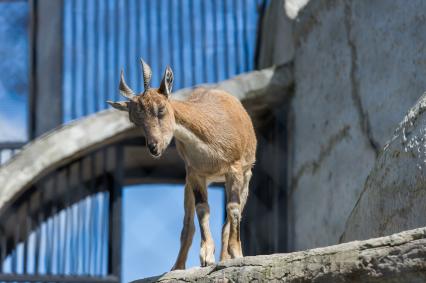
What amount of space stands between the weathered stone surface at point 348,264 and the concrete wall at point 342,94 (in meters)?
2.19

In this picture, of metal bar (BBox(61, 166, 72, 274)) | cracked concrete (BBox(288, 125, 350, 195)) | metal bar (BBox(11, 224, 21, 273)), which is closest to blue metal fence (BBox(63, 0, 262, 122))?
metal bar (BBox(61, 166, 72, 274))

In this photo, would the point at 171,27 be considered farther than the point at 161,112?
Yes

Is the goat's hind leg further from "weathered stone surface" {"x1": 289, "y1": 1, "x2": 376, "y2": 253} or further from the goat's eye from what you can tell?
"weathered stone surface" {"x1": 289, "y1": 1, "x2": 376, "y2": 253}

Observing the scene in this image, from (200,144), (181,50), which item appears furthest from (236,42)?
(200,144)

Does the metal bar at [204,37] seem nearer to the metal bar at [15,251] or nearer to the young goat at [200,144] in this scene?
the metal bar at [15,251]

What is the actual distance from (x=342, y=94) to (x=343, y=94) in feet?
0.04

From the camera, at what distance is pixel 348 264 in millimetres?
4105

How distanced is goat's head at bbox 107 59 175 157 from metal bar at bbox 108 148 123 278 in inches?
111

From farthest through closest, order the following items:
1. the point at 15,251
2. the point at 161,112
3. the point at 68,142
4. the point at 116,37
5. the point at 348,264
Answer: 1. the point at 116,37
2. the point at 15,251
3. the point at 68,142
4. the point at 161,112
5. the point at 348,264

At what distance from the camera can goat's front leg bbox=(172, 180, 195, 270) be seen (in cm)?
548

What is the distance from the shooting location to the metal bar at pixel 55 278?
794cm

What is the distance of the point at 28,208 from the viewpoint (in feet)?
26.7

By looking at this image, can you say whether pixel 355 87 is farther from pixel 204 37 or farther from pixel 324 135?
pixel 204 37

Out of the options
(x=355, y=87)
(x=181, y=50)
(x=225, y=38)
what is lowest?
(x=355, y=87)
